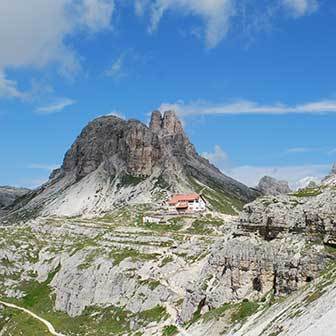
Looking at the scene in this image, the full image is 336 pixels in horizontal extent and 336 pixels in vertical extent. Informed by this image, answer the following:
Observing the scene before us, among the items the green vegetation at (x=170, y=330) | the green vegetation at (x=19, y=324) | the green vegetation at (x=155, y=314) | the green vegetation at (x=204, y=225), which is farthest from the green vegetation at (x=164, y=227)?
the green vegetation at (x=170, y=330)

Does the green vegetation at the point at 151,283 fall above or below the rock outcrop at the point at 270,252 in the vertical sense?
above

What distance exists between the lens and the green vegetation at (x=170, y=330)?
69.4m

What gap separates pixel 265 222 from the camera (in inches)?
2510

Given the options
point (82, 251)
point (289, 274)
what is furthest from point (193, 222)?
point (289, 274)

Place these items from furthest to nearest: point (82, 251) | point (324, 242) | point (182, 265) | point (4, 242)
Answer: point (4, 242), point (82, 251), point (182, 265), point (324, 242)

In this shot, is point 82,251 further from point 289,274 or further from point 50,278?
point 289,274

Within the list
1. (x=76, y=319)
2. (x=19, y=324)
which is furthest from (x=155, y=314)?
(x=19, y=324)

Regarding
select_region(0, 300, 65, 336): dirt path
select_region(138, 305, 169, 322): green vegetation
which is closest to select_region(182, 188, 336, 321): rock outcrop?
select_region(138, 305, 169, 322): green vegetation

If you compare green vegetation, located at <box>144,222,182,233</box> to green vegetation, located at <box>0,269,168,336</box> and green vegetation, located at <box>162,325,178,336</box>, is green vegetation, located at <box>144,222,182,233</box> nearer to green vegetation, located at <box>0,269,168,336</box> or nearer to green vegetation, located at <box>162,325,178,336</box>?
green vegetation, located at <box>0,269,168,336</box>

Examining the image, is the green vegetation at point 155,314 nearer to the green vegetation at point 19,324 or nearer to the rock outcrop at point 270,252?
the rock outcrop at point 270,252

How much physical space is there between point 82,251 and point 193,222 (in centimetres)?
4164

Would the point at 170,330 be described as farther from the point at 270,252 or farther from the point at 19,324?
the point at 19,324

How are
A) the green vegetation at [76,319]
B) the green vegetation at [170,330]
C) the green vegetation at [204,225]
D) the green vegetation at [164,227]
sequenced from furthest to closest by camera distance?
the green vegetation at [164,227] → the green vegetation at [204,225] → the green vegetation at [76,319] → the green vegetation at [170,330]

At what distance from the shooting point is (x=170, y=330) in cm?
7225
